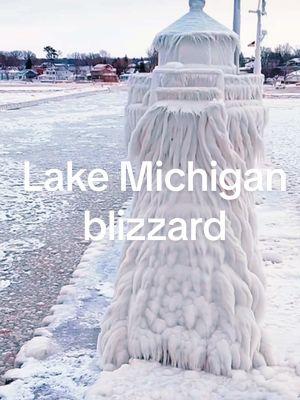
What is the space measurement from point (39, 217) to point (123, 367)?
4170mm

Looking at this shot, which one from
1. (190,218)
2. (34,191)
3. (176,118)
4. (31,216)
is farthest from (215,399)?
(34,191)

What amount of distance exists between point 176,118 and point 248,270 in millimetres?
939

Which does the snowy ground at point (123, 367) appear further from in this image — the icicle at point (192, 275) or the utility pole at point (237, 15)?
the utility pole at point (237, 15)

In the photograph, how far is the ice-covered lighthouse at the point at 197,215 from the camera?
2.79 metres

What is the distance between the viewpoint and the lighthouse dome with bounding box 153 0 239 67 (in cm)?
291

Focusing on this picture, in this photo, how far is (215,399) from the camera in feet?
8.77

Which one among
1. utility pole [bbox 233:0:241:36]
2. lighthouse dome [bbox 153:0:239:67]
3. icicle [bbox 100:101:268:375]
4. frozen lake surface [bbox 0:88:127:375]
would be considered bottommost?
frozen lake surface [bbox 0:88:127:375]

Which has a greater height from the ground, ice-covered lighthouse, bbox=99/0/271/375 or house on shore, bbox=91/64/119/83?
house on shore, bbox=91/64/119/83

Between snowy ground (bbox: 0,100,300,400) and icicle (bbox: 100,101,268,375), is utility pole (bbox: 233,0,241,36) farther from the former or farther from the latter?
icicle (bbox: 100,101,268,375)

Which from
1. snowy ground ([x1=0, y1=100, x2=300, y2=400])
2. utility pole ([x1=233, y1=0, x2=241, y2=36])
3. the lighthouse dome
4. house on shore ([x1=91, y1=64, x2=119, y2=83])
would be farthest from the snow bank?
house on shore ([x1=91, y1=64, x2=119, y2=83])

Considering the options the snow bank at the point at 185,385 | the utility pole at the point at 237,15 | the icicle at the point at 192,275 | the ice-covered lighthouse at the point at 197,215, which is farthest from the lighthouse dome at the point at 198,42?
the utility pole at the point at 237,15

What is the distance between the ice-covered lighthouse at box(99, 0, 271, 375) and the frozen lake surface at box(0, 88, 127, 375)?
1172mm

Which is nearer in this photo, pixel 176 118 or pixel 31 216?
pixel 176 118

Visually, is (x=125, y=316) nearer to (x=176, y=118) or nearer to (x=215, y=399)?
(x=215, y=399)
